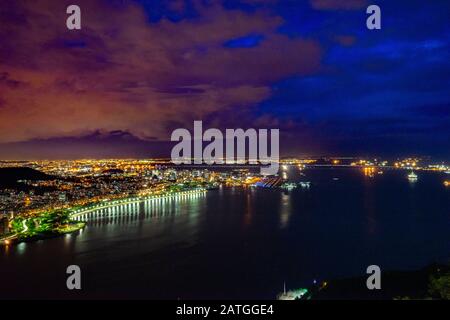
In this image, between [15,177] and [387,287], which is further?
[15,177]

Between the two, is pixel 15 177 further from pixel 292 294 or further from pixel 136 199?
pixel 292 294

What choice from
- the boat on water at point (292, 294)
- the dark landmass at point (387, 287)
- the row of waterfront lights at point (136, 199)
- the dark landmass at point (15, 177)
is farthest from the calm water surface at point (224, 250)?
the dark landmass at point (15, 177)

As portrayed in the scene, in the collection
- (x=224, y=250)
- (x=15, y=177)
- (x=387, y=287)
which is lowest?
(x=224, y=250)

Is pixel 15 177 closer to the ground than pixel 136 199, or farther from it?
farther from it

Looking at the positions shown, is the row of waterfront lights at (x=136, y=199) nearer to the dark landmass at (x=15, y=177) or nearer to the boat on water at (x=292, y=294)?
the dark landmass at (x=15, y=177)

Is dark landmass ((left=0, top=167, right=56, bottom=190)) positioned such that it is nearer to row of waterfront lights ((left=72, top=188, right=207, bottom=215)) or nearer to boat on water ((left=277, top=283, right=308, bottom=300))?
row of waterfront lights ((left=72, top=188, right=207, bottom=215))

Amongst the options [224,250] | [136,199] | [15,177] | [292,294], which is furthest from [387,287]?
[15,177]

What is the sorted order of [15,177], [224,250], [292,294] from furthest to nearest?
[15,177]
[224,250]
[292,294]
